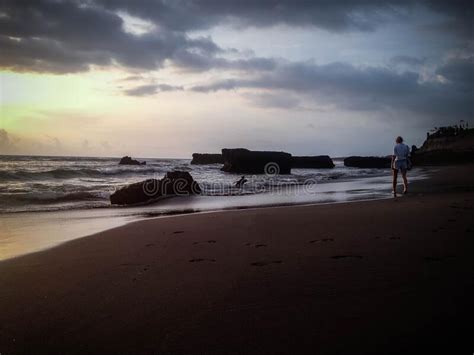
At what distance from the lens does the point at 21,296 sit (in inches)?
109

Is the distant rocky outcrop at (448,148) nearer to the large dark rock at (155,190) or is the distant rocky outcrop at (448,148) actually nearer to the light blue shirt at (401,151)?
the light blue shirt at (401,151)

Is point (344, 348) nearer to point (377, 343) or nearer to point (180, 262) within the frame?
point (377, 343)

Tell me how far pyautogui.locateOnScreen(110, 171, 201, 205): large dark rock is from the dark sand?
701 cm

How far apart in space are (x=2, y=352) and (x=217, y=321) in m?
1.28

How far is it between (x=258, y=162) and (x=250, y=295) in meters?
34.8

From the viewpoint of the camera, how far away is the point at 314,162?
53.3 metres

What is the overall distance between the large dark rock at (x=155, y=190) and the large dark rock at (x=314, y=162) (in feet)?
130

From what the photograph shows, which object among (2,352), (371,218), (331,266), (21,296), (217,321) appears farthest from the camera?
(371,218)

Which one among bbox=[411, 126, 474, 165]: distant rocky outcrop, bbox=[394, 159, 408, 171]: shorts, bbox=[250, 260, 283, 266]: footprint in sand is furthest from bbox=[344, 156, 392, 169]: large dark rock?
bbox=[250, 260, 283, 266]: footprint in sand

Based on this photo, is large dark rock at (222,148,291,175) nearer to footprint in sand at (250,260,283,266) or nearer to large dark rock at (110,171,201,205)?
large dark rock at (110,171,201,205)

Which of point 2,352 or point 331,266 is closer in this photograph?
point 2,352

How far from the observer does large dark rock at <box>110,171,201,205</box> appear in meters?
11.6

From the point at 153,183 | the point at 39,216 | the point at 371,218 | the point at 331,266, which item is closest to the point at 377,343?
the point at 331,266

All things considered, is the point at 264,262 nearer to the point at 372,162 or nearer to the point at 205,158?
the point at 372,162
